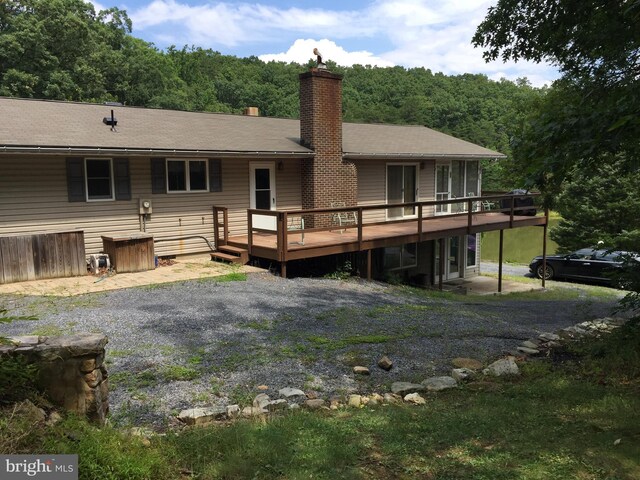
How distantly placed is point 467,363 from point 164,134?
9.82 metres

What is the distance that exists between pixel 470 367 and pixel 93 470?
4.48 m

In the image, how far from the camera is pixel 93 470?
2988 millimetres

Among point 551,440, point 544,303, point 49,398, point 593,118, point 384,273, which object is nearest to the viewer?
point 49,398

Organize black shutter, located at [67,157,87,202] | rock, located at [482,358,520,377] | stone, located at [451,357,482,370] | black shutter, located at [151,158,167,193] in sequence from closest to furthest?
1. rock, located at [482,358,520,377]
2. stone, located at [451,357,482,370]
3. black shutter, located at [67,157,87,202]
4. black shutter, located at [151,158,167,193]

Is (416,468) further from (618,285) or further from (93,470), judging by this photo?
(618,285)

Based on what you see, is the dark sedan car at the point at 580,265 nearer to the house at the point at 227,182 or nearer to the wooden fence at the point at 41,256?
the house at the point at 227,182

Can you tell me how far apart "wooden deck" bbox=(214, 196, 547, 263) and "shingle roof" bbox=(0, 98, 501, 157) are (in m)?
2.08

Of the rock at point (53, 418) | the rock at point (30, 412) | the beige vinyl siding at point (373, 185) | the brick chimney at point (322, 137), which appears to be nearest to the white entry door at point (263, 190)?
the brick chimney at point (322, 137)

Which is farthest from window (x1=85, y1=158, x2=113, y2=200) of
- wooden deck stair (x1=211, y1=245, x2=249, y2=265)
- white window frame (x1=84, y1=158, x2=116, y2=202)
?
wooden deck stair (x1=211, y1=245, x2=249, y2=265)

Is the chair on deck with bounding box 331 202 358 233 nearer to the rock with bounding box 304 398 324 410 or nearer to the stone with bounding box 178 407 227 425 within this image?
the rock with bounding box 304 398 324 410

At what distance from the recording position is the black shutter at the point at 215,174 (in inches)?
523

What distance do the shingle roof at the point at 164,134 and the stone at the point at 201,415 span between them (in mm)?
7725

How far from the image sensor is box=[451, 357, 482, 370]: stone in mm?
6219

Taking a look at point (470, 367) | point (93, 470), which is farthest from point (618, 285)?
point (93, 470)
